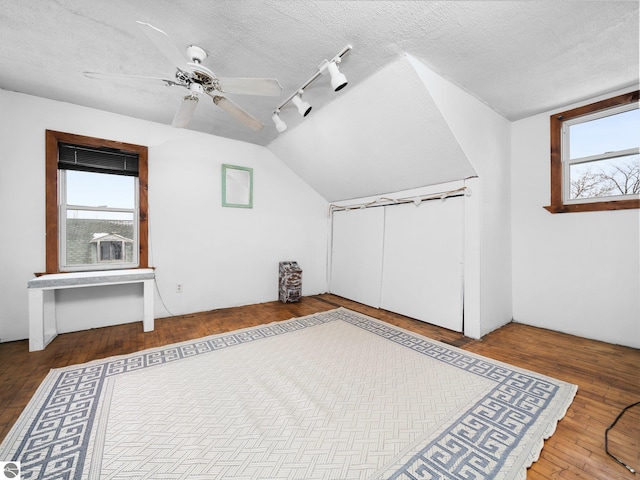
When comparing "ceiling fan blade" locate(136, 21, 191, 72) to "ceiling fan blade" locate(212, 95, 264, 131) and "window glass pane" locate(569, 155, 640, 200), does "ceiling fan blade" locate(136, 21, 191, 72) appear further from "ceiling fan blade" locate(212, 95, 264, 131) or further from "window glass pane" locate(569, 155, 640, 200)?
"window glass pane" locate(569, 155, 640, 200)

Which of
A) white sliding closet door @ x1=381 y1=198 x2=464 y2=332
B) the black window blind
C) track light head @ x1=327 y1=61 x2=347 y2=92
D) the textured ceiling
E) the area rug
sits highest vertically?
the textured ceiling

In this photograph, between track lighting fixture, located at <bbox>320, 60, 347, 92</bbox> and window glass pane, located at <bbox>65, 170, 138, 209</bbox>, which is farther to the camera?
window glass pane, located at <bbox>65, 170, 138, 209</bbox>

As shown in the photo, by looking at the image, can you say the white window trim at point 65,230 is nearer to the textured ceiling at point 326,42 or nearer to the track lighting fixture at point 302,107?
the textured ceiling at point 326,42

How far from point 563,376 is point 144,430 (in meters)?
3.26

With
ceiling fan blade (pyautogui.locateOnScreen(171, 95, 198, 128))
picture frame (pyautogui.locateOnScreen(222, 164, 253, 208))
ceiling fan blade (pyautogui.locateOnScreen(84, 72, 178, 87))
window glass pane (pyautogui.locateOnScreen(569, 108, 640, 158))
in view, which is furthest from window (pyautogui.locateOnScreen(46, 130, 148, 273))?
window glass pane (pyautogui.locateOnScreen(569, 108, 640, 158))

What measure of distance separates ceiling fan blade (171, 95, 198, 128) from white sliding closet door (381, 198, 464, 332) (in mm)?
2989

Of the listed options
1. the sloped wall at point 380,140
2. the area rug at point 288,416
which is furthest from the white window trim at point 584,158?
the area rug at point 288,416

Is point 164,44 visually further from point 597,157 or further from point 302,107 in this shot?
point 597,157

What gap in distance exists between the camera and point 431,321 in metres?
3.45

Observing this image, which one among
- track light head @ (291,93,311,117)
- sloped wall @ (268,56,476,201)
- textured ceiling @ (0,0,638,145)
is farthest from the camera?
sloped wall @ (268,56,476,201)

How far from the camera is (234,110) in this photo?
232 cm

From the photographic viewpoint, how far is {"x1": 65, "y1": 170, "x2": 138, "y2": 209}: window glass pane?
324cm

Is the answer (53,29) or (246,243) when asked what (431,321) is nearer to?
(246,243)

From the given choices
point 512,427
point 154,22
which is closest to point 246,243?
point 154,22
